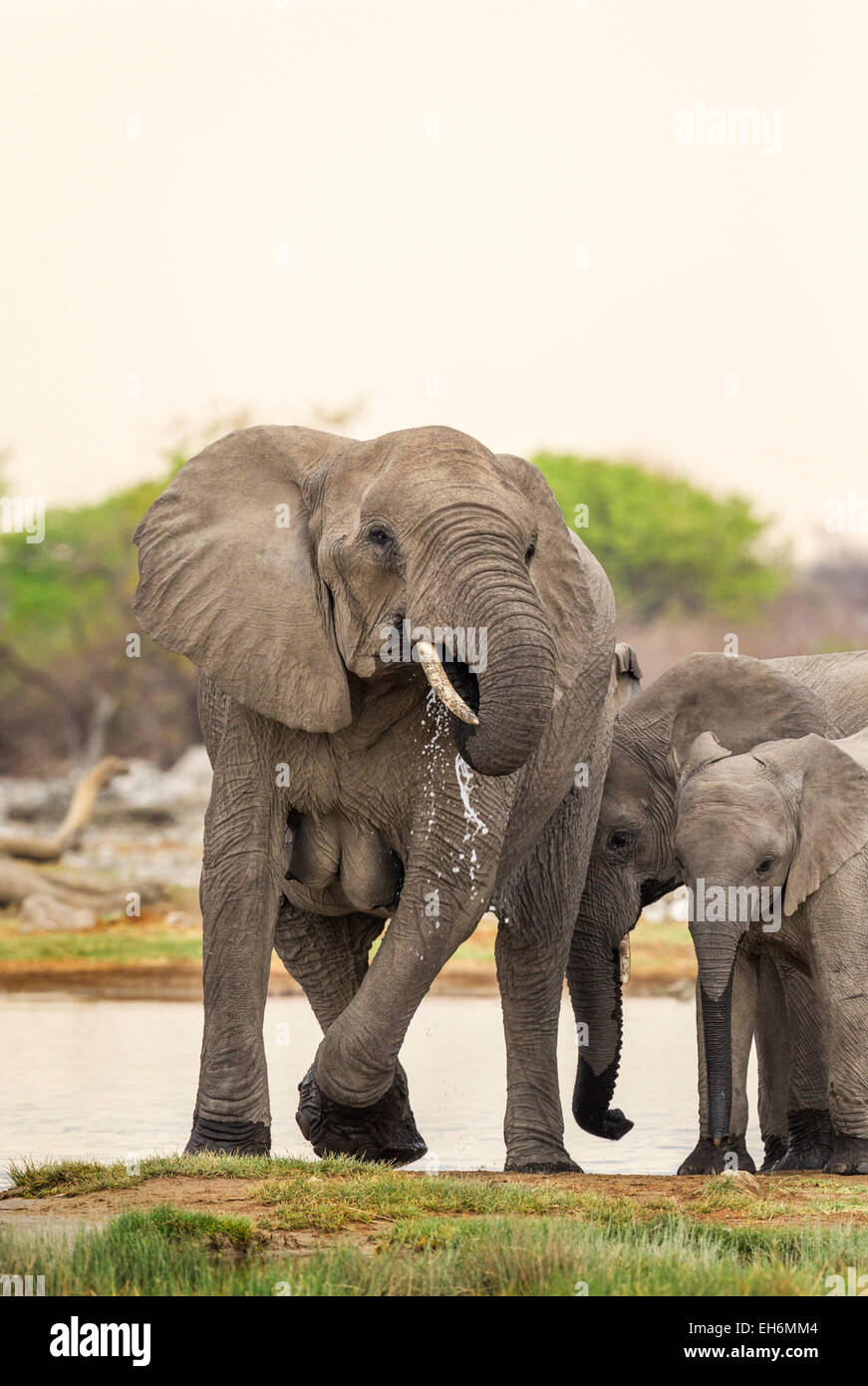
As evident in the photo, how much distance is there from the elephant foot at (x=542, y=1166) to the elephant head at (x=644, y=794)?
2.61 feet

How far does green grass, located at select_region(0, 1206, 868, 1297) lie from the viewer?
5.91m

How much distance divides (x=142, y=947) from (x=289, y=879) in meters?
13.3

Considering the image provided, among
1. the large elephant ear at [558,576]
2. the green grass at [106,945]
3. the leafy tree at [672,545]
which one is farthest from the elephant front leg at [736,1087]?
the leafy tree at [672,545]

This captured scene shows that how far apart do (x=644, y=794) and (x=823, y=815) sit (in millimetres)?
1395

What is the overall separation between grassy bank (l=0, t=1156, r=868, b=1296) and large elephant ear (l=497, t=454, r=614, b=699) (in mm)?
1775

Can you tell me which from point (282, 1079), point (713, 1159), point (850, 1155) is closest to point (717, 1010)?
point (713, 1159)

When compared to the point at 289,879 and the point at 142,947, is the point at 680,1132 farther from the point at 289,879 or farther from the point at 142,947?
the point at 142,947

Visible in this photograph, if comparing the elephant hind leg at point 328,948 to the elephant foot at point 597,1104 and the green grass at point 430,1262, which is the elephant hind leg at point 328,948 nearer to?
the elephant foot at point 597,1104

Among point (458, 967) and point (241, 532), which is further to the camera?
point (458, 967)

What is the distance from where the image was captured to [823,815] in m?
8.71

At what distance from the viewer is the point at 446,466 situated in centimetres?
731

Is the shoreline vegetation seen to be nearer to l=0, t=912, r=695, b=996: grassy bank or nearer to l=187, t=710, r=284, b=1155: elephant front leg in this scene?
l=0, t=912, r=695, b=996: grassy bank

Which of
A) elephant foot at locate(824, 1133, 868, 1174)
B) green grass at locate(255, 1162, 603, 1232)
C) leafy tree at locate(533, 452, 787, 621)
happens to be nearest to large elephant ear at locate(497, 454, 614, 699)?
green grass at locate(255, 1162, 603, 1232)

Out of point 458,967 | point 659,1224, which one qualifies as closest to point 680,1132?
point 659,1224
